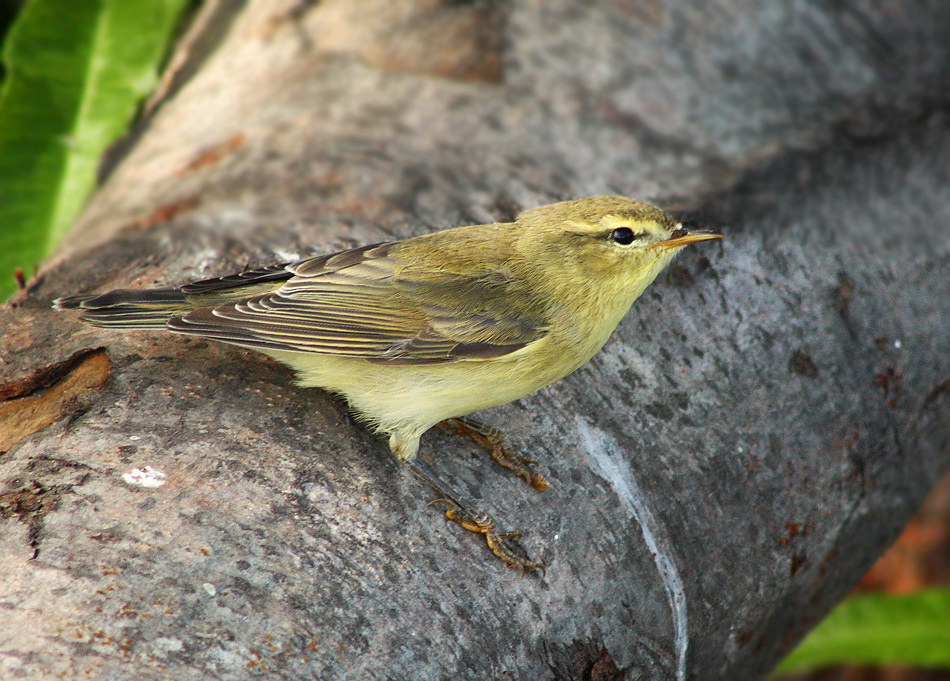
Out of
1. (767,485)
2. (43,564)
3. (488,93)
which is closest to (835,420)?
(767,485)

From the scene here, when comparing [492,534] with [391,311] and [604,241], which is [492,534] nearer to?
[391,311]

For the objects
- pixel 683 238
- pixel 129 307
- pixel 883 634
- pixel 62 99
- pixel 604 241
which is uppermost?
pixel 683 238

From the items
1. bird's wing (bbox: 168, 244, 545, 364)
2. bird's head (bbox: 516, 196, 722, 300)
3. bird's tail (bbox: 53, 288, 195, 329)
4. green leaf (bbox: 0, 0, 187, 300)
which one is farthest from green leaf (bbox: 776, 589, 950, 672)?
green leaf (bbox: 0, 0, 187, 300)

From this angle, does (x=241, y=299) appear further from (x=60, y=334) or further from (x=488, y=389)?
(x=488, y=389)

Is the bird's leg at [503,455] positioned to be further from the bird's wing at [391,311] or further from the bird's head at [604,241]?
the bird's head at [604,241]

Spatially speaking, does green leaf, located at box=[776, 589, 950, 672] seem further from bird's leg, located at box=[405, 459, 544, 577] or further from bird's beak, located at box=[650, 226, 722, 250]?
bird's leg, located at box=[405, 459, 544, 577]

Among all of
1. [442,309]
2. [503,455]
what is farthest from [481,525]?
[442,309]
